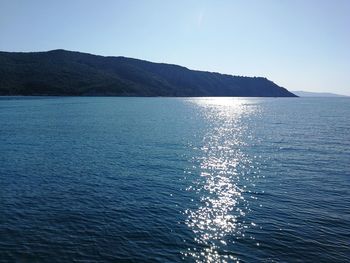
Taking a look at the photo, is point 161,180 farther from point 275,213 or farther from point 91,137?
point 91,137

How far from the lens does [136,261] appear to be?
73.8ft

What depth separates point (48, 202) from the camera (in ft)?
109

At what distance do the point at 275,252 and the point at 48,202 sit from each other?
21799 millimetres

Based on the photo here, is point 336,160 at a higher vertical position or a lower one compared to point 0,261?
higher

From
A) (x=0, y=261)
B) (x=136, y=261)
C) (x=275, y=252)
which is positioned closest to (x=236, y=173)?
(x=275, y=252)

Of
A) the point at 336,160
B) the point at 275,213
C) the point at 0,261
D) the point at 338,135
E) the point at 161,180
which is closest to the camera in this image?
the point at 0,261

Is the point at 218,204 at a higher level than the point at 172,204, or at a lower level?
higher

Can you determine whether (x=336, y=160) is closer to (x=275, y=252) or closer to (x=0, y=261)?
(x=275, y=252)

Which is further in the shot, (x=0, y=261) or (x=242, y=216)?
(x=242, y=216)

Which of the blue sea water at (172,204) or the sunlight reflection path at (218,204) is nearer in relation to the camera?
the blue sea water at (172,204)

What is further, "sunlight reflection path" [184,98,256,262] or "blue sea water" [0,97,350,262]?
"sunlight reflection path" [184,98,256,262]

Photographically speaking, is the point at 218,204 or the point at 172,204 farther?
the point at 218,204

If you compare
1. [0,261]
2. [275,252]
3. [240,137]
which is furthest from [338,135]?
[0,261]

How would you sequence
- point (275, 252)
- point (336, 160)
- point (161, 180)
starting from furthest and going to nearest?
point (336, 160)
point (161, 180)
point (275, 252)
